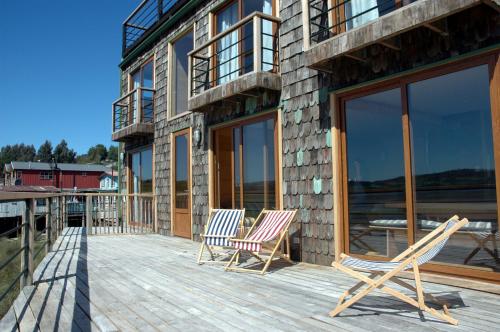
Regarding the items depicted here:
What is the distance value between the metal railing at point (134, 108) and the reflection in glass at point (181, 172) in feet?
5.19

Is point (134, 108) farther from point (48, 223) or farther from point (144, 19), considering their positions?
point (48, 223)

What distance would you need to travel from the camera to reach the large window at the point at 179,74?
28.6ft

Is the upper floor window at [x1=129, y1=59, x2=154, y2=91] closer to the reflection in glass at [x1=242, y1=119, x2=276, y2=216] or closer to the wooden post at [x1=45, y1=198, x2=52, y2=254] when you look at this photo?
the reflection in glass at [x1=242, y1=119, x2=276, y2=216]

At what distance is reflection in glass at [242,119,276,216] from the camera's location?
5965 mm

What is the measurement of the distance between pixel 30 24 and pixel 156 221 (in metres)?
18.5

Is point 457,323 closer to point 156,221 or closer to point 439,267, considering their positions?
point 439,267

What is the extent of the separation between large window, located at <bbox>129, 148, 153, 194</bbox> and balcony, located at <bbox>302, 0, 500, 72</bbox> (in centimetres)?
598

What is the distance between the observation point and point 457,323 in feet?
8.64

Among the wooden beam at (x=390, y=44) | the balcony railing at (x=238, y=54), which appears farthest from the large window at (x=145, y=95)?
the wooden beam at (x=390, y=44)

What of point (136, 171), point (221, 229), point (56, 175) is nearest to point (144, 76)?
point (136, 171)

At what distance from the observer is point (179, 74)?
8914 millimetres

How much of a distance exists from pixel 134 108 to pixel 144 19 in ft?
8.45

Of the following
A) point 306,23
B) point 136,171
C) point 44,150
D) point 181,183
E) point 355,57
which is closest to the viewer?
point 355,57

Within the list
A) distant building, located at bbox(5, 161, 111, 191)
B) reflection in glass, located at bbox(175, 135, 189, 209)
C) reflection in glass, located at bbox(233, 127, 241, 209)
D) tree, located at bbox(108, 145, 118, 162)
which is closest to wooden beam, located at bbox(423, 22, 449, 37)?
reflection in glass, located at bbox(233, 127, 241, 209)
